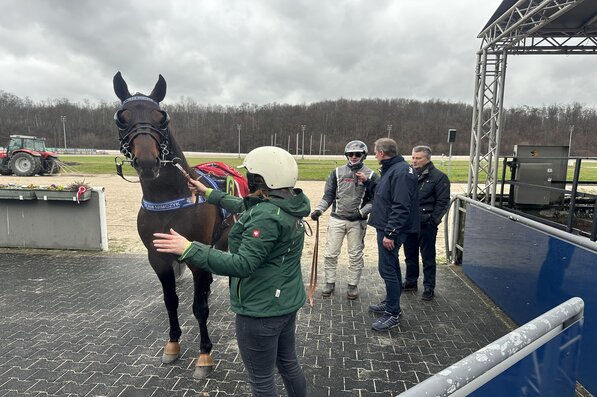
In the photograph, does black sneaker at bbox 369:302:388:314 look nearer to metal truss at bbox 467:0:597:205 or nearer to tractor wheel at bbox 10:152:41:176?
metal truss at bbox 467:0:597:205

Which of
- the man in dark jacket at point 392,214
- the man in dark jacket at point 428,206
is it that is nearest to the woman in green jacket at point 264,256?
the man in dark jacket at point 392,214

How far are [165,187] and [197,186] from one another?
1.07ft

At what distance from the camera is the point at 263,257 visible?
6.11 ft

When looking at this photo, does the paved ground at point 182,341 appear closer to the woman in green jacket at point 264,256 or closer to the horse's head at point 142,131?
the woman in green jacket at point 264,256

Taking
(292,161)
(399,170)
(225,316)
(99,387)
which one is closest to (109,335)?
(99,387)

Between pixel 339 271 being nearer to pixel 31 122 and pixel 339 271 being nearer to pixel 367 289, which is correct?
pixel 367 289

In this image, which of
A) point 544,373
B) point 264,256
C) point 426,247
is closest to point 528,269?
point 426,247

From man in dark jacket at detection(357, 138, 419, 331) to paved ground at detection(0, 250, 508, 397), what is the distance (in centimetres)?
33

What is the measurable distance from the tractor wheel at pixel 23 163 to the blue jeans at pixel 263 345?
25224 millimetres

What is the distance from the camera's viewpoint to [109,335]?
3734mm

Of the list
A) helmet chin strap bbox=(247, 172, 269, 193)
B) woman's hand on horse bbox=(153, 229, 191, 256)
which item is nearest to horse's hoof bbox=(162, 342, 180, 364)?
woman's hand on horse bbox=(153, 229, 191, 256)

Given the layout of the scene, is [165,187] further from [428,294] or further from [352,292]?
[428,294]

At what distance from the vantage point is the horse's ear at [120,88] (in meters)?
2.89

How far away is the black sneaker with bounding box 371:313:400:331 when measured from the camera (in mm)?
3916
